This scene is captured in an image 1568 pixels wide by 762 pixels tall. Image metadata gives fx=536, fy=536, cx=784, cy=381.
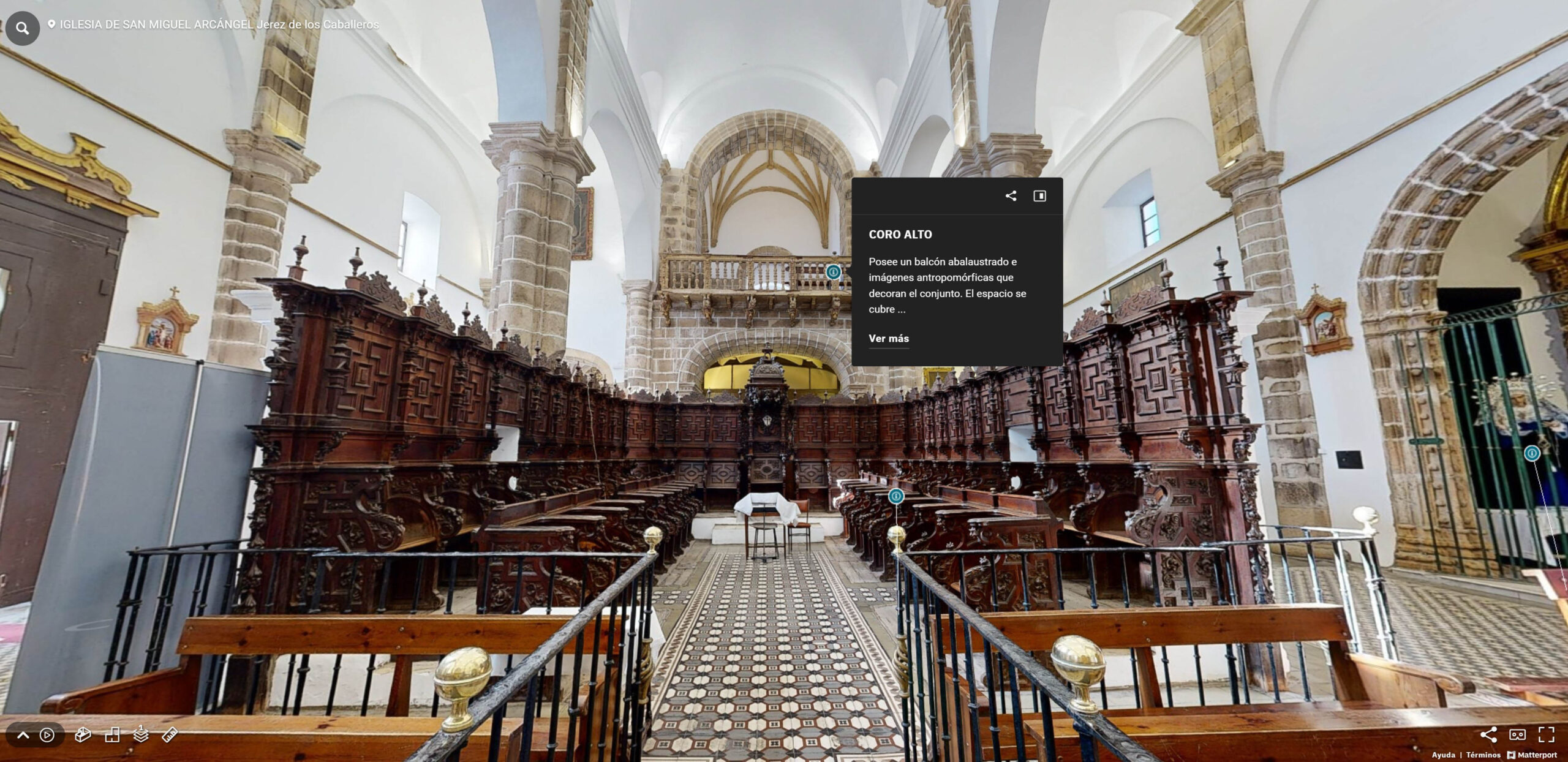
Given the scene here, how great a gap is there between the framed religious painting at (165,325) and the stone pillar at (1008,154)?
8.81 metres

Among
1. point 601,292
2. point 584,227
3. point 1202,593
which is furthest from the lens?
point 601,292

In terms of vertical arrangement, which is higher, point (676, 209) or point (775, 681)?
point (676, 209)

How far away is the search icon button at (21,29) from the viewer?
4.21 m

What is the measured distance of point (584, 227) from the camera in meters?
14.3

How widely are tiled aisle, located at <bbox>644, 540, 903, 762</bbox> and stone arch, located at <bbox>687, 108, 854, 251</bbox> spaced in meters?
10.5

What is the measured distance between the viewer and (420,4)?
29.3 ft

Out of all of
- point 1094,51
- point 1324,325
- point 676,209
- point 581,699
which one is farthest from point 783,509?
point 1094,51

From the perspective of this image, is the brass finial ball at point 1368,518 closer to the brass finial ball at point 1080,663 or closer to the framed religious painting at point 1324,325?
the brass finial ball at point 1080,663

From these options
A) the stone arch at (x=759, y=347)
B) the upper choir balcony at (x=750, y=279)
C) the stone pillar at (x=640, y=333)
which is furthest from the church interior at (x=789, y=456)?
the upper choir balcony at (x=750, y=279)

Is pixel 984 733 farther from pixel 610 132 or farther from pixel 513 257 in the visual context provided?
pixel 610 132

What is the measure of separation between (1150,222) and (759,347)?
7.81m

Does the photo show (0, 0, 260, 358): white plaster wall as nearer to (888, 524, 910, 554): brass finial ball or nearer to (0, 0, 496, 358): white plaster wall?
(0, 0, 496, 358): white plaster wall

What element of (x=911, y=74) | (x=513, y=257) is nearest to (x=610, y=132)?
(x=513, y=257)

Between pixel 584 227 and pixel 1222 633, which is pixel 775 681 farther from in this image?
pixel 584 227
